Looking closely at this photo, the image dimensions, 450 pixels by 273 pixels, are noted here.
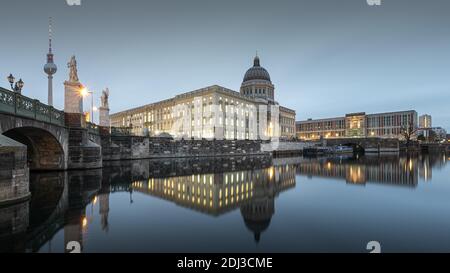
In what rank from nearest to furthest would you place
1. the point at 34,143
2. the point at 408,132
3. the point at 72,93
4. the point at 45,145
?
the point at 34,143 < the point at 45,145 < the point at 72,93 < the point at 408,132

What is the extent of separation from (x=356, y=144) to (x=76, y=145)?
4050 inches

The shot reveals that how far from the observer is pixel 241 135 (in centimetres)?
8544

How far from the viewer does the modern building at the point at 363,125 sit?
139m

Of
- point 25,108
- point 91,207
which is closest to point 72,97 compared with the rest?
point 25,108

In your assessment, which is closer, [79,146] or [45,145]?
[45,145]

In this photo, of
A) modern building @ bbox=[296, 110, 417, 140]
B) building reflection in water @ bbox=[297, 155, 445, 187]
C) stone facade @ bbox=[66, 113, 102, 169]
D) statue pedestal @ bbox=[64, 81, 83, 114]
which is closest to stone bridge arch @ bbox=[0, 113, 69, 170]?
stone facade @ bbox=[66, 113, 102, 169]

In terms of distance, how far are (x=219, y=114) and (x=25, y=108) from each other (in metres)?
61.9

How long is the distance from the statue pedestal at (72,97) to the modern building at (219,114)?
3398 centimetres

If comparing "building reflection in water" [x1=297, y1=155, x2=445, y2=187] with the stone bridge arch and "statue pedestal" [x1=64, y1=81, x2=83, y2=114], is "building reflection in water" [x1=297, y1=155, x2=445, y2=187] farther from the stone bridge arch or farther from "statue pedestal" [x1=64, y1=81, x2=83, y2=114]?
"statue pedestal" [x1=64, y1=81, x2=83, y2=114]

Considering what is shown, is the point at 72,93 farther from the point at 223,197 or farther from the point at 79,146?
the point at 223,197

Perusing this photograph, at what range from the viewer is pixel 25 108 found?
1405cm

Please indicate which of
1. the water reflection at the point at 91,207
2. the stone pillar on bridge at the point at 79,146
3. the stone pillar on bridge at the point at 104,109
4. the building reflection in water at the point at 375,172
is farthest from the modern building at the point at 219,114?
the water reflection at the point at 91,207

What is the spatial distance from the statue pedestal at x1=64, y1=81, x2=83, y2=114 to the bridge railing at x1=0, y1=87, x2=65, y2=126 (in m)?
4.92
